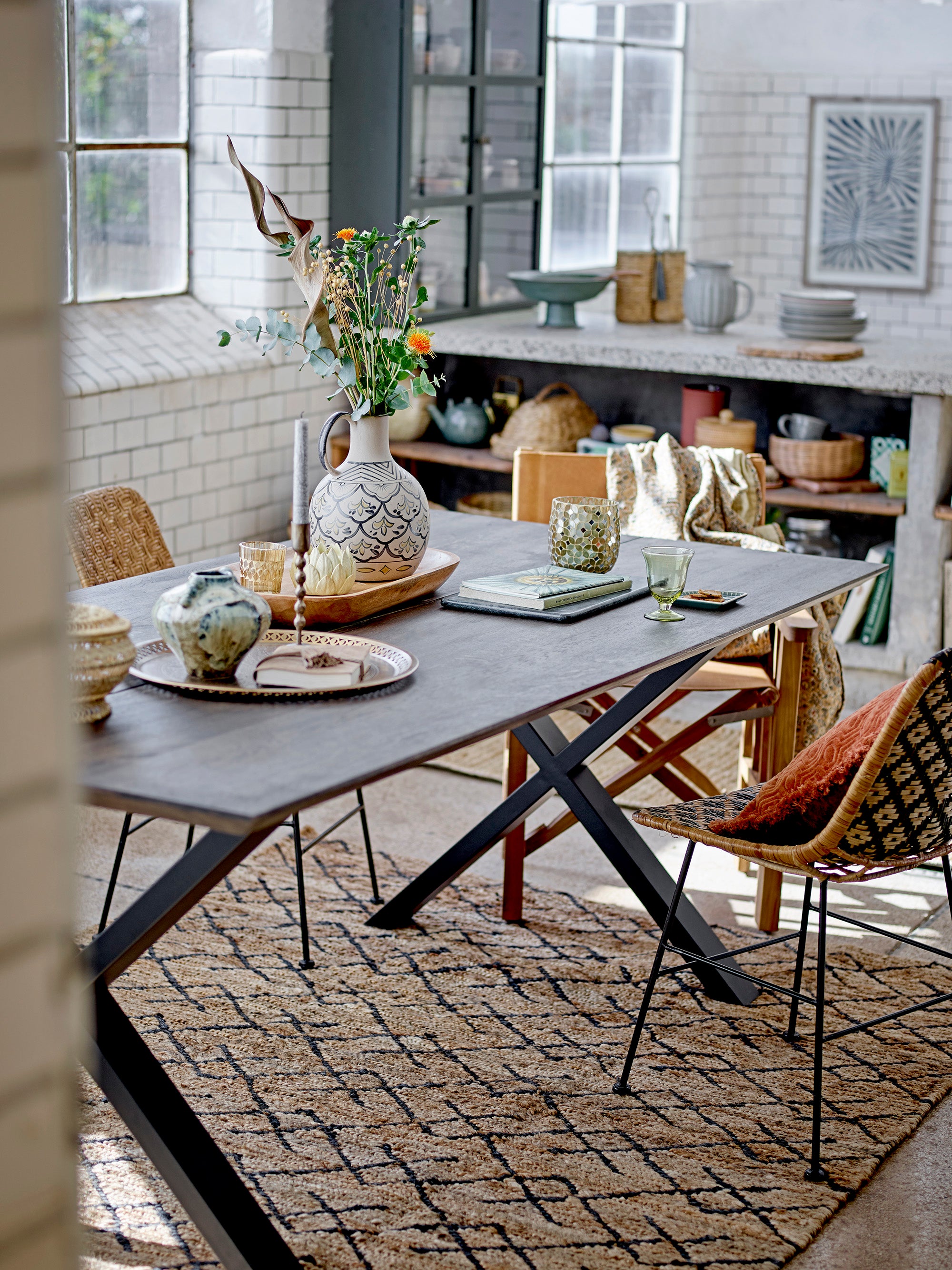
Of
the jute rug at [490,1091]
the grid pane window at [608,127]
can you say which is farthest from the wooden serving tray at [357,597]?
the grid pane window at [608,127]

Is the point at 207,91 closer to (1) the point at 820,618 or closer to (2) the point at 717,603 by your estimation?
(1) the point at 820,618

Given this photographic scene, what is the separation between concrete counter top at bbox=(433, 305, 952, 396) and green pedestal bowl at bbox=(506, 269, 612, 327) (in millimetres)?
63

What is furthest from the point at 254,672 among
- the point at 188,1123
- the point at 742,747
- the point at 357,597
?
the point at 742,747

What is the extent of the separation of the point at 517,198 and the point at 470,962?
392cm

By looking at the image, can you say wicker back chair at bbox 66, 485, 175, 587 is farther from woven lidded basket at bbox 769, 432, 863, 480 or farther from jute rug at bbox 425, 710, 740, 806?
woven lidded basket at bbox 769, 432, 863, 480

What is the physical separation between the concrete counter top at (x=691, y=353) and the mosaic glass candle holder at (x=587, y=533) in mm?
2125

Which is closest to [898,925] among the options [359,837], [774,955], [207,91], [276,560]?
[774,955]

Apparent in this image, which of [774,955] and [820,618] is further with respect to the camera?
[820,618]

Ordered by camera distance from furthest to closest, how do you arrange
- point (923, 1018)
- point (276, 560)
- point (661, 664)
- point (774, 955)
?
point (774, 955) < point (923, 1018) < point (276, 560) < point (661, 664)

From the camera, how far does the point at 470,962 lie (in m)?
3.44

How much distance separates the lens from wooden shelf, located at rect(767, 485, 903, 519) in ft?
16.8

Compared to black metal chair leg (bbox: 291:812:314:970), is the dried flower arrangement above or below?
above

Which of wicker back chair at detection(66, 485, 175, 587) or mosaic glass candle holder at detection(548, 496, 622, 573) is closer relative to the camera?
mosaic glass candle holder at detection(548, 496, 622, 573)

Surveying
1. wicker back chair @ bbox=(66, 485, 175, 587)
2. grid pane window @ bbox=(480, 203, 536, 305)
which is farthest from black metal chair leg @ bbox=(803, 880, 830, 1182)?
grid pane window @ bbox=(480, 203, 536, 305)
